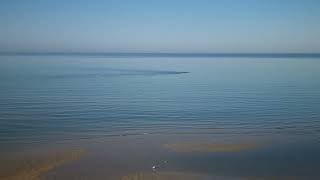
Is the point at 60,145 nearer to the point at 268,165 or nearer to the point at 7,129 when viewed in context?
the point at 7,129

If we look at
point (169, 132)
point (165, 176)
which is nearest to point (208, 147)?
point (169, 132)

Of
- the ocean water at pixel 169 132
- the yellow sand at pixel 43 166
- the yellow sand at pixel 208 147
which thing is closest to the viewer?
the yellow sand at pixel 43 166

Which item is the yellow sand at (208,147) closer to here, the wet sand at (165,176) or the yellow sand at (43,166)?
the wet sand at (165,176)

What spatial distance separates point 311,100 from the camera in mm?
21828

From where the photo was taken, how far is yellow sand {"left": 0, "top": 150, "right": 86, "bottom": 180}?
9203 millimetres

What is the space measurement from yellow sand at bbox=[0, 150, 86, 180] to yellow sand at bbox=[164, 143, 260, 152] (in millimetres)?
2783

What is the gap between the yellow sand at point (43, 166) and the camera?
9.20 m

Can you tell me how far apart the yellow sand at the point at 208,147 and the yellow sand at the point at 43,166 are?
110 inches

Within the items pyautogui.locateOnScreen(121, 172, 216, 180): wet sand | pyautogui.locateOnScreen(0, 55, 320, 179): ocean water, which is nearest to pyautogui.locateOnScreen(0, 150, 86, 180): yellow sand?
pyautogui.locateOnScreen(0, 55, 320, 179): ocean water

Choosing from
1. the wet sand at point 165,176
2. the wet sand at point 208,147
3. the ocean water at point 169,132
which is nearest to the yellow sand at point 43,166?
the ocean water at point 169,132

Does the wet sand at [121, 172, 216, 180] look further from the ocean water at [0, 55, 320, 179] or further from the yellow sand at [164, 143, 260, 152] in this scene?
the yellow sand at [164, 143, 260, 152]

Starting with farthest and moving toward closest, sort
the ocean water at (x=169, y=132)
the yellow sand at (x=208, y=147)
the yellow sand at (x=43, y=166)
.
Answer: the yellow sand at (x=208, y=147)
the ocean water at (x=169, y=132)
the yellow sand at (x=43, y=166)

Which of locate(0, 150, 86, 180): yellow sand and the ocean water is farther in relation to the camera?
the ocean water

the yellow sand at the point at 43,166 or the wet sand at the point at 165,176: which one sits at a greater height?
the wet sand at the point at 165,176
